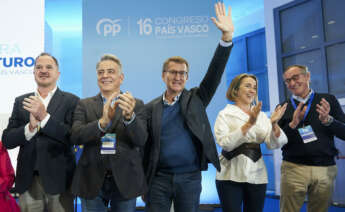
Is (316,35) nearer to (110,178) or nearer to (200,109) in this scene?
(200,109)

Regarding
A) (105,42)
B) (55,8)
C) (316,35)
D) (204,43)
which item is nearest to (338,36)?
(316,35)

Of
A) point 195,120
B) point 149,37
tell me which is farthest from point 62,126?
point 149,37

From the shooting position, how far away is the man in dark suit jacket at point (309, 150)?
265 centimetres

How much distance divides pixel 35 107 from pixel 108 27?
311cm

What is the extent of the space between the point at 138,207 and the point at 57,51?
14.9 ft

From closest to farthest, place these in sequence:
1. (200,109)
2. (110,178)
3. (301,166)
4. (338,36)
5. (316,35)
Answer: (110,178) < (200,109) < (301,166) < (338,36) < (316,35)

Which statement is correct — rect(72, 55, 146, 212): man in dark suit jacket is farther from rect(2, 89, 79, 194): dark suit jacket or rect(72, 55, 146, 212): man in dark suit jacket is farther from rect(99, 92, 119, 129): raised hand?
rect(2, 89, 79, 194): dark suit jacket

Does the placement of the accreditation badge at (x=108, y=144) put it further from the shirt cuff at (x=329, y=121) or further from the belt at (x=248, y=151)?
the shirt cuff at (x=329, y=121)

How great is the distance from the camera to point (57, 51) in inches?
285

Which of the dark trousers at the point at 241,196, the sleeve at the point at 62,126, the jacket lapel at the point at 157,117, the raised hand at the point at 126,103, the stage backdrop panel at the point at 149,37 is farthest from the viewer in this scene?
the stage backdrop panel at the point at 149,37

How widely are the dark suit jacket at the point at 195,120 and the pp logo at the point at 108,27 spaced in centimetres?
285

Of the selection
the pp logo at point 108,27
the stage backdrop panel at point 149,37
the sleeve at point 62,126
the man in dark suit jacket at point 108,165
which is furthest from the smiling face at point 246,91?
the pp logo at point 108,27

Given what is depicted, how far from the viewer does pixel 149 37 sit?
472 centimetres

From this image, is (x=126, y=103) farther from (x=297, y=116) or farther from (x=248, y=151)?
(x=297, y=116)
